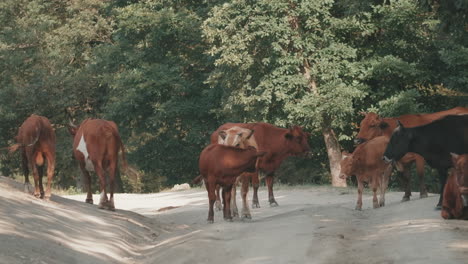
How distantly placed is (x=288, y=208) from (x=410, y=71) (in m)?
13.5

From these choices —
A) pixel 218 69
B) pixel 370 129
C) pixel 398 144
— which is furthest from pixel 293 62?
pixel 398 144

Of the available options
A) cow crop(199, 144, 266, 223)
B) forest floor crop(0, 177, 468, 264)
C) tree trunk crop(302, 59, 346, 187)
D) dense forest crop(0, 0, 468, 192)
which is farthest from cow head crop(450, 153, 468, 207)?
tree trunk crop(302, 59, 346, 187)

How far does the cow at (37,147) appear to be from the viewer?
1912cm

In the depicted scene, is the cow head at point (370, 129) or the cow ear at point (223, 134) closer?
the cow ear at point (223, 134)

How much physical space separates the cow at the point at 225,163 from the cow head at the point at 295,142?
4.56 metres

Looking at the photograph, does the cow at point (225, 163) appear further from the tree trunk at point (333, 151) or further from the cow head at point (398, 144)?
the tree trunk at point (333, 151)

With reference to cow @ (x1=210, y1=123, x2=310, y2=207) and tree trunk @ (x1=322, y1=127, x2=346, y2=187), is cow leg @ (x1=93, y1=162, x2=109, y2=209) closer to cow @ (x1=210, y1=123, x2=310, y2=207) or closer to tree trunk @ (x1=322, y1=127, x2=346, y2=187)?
cow @ (x1=210, y1=123, x2=310, y2=207)

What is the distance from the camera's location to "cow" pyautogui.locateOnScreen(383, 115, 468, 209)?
16484mm

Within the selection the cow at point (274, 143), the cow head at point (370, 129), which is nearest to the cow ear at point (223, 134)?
the cow at point (274, 143)

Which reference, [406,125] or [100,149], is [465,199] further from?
[100,149]

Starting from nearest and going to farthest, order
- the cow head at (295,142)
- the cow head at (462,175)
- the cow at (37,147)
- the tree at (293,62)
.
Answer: the cow head at (462,175) → the cow at (37,147) → the cow head at (295,142) → the tree at (293,62)

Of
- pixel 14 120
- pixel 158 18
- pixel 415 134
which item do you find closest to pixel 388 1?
pixel 158 18

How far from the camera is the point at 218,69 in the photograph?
3978cm

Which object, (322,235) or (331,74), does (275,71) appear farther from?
(322,235)
